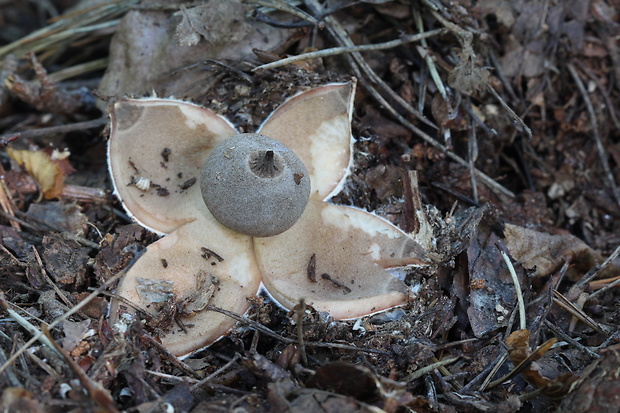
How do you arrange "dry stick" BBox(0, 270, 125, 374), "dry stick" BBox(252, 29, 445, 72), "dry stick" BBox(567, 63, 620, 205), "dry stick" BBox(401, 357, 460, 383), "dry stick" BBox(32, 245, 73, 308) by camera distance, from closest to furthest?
"dry stick" BBox(0, 270, 125, 374) → "dry stick" BBox(401, 357, 460, 383) → "dry stick" BBox(32, 245, 73, 308) → "dry stick" BBox(252, 29, 445, 72) → "dry stick" BBox(567, 63, 620, 205)

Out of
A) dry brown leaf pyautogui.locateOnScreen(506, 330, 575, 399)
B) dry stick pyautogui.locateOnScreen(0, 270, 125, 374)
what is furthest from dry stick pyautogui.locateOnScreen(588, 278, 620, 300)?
dry stick pyautogui.locateOnScreen(0, 270, 125, 374)

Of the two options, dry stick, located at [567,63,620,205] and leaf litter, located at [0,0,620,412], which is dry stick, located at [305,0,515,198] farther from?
dry stick, located at [567,63,620,205]

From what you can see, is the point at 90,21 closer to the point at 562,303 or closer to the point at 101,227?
the point at 101,227

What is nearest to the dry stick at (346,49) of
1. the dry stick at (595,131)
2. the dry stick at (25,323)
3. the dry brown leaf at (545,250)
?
the dry stick at (595,131)

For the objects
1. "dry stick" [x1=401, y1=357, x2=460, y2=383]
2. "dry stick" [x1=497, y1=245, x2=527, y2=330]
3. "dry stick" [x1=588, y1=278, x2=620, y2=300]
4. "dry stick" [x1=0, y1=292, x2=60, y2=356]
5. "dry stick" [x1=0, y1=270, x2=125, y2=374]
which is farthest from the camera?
"dry stick" [x1=588, y1=278, x2=620, y2=300]

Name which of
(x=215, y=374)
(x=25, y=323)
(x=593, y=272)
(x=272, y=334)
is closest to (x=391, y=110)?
(x=593, y=272)

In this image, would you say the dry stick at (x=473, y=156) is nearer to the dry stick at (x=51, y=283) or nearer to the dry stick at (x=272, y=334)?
the dry stick at (x=272, y=334)
